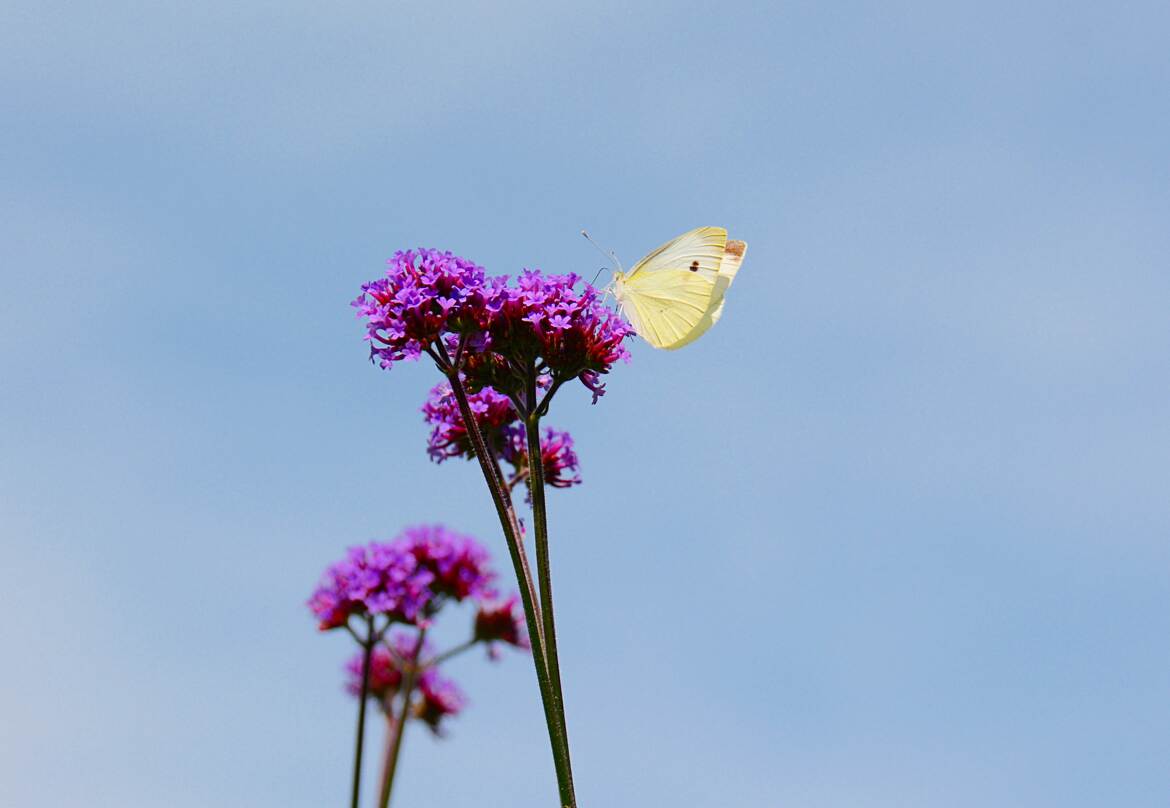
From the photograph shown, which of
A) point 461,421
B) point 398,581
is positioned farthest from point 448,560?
point 461,421

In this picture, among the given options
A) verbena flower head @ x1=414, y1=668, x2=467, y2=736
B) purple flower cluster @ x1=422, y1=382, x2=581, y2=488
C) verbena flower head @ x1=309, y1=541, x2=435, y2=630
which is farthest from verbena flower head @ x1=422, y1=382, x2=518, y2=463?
verbena flower head @ x1=414, y1=668, x2=467, y2=736

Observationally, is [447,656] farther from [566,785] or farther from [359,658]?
[566,785]

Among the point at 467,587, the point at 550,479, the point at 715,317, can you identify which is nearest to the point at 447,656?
the point at 467,587

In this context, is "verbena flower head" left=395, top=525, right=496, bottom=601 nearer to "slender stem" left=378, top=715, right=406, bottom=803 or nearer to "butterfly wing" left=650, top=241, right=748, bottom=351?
"slender stem" left=378, top=715, right=406, bottom=803

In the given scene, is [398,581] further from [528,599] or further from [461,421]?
[528,599]

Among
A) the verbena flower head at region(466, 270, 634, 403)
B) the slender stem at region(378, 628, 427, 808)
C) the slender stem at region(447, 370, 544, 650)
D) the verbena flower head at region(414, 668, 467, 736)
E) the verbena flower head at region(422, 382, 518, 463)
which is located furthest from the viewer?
the verbena flower head at region(414, 668, 467, 736)
